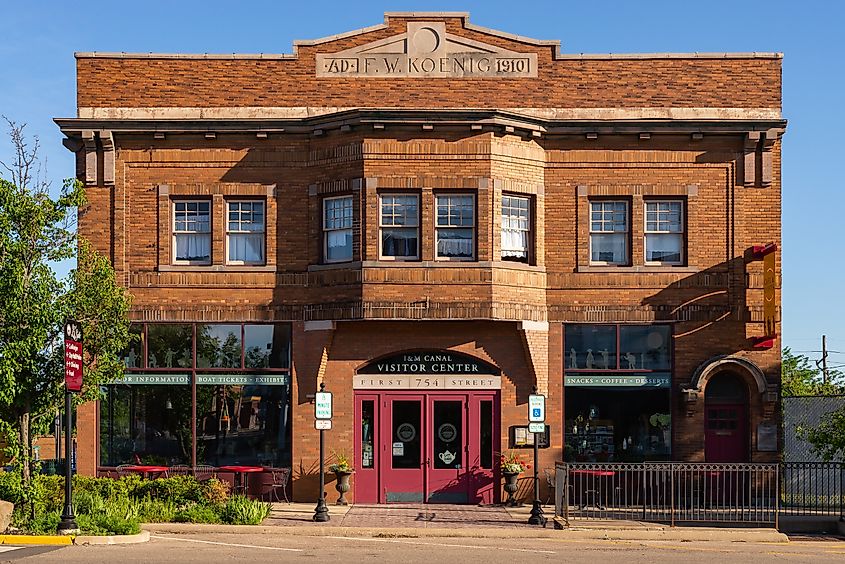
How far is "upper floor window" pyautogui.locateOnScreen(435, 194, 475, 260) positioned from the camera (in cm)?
2398

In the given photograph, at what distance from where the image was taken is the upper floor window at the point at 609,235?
24.9 meters

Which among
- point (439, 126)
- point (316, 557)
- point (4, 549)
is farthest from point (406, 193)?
point (4, 549)

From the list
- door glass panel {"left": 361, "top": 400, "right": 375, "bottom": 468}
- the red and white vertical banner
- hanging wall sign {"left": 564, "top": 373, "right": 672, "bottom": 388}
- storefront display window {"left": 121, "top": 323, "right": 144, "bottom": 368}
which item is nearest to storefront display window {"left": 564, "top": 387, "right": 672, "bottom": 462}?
hanging wall sign {"left": 564, "top": 373, "right": 672, "bottom": 388}

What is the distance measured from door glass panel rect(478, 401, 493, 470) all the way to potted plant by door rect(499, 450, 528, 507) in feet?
1.03

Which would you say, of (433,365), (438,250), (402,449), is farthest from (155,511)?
(438,250)

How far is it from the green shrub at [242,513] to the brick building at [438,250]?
2821 mm

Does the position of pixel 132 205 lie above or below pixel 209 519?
above

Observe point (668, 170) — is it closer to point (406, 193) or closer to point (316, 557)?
point (406, 193)

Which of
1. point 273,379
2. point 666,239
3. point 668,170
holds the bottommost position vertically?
point 273,379

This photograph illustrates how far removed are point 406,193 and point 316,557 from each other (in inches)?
365

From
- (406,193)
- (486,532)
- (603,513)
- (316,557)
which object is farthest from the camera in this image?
(406,193)

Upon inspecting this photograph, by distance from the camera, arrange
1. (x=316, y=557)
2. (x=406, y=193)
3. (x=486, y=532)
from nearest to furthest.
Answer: (x=316, y=557) < (x=486, y=532) < (x=406, y=193)

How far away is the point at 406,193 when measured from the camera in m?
24.1

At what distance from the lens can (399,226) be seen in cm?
2397
